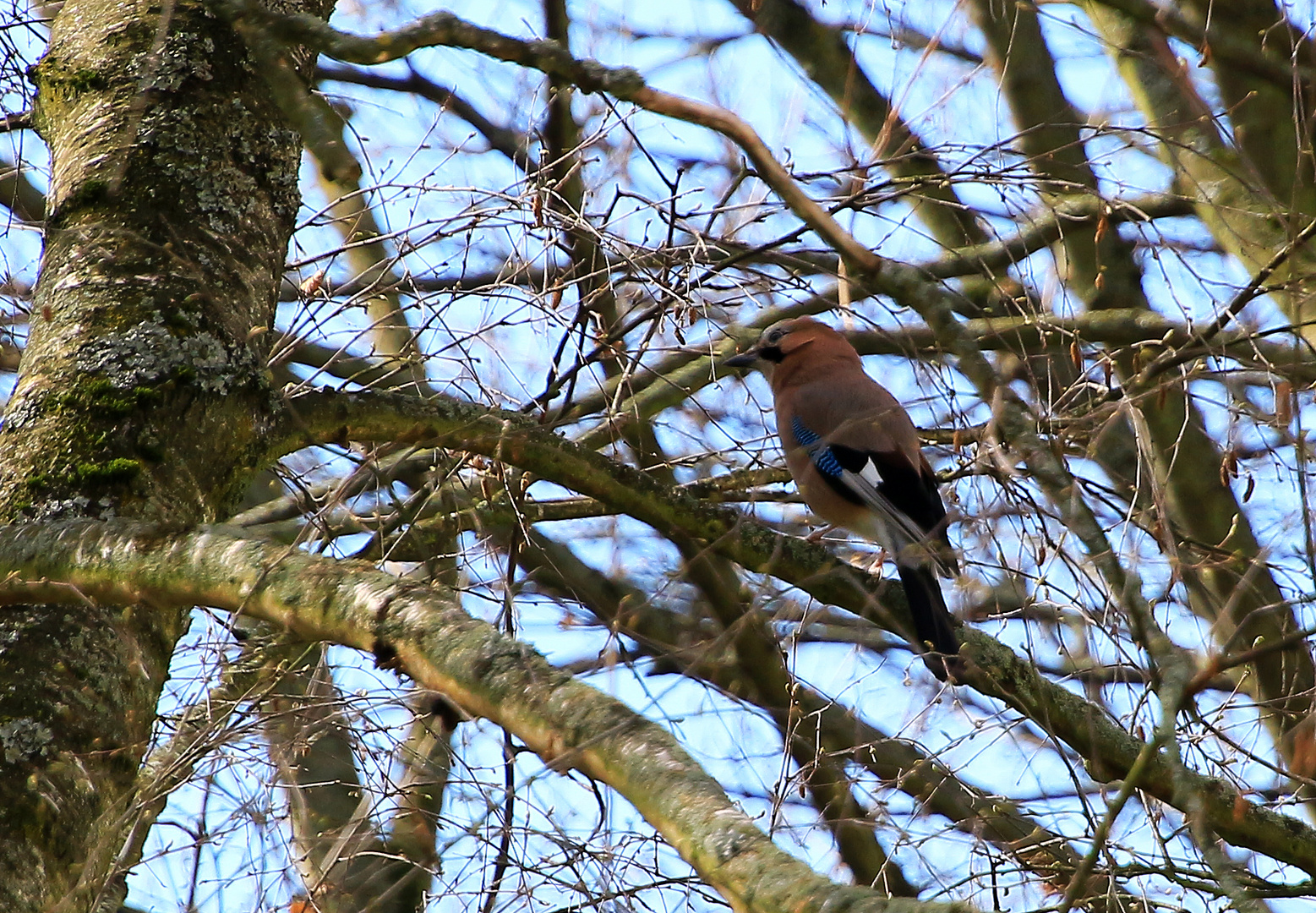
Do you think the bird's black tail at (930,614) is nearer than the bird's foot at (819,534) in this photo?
Yes

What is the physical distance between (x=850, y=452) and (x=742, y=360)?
55 centimetres

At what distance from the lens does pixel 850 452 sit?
5.06m

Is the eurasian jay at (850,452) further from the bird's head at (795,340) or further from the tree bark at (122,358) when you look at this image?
the tree bark at (122,358)

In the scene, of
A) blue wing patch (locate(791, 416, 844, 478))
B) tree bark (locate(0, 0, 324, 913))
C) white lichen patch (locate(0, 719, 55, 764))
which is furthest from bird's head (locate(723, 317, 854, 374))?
white lichen patch (locate(0, 719, 55, 764))

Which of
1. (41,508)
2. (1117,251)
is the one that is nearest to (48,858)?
(41,508)

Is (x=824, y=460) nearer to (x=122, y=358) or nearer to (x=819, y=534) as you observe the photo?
(x=819, y=534)

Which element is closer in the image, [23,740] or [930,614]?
[23,740]

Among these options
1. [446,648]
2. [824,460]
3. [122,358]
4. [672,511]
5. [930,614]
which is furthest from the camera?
[824,460]

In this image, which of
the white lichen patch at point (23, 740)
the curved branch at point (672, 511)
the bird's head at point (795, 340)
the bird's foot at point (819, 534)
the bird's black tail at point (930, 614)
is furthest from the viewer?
the bird's head at point (795, 340)

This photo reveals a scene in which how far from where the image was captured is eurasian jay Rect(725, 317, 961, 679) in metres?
4.39

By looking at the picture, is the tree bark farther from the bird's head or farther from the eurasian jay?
the bird's head

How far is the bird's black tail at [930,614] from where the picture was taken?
3688 mm

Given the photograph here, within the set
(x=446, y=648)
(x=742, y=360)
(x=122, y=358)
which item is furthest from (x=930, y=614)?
(x=122, y=358)

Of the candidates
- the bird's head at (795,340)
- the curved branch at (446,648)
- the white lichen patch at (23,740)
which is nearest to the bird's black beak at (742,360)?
the bird's head at (795,340)
